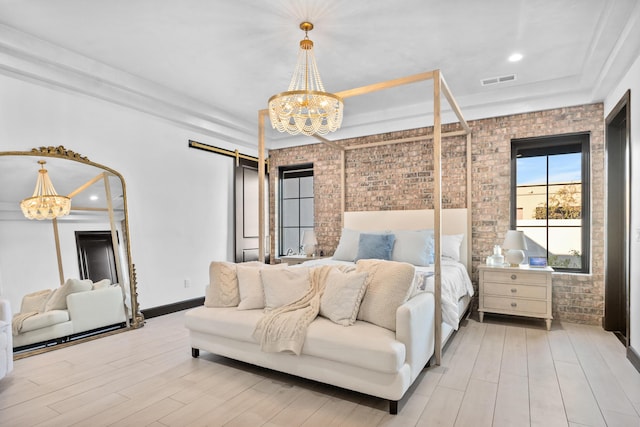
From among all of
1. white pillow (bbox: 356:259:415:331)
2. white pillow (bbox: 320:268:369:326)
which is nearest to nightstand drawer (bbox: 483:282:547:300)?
white pillow (bbox: 356:259:415:331)

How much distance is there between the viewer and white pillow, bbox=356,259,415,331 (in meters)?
2.47

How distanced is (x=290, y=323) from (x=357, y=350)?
551 mm

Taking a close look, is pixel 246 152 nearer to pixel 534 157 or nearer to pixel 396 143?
pixel 396 143

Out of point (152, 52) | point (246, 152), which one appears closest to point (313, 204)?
point (246, 152)

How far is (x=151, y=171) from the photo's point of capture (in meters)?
Answer: 4.53

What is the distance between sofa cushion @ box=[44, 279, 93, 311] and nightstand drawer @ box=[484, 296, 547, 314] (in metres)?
4.42

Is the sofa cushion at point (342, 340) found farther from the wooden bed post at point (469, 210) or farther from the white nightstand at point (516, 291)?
the wooden bed post at point (469, 210)

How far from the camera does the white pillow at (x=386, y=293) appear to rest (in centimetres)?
247

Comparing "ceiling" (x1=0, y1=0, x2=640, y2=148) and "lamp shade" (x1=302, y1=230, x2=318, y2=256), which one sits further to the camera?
"lamp shade" (x1=302, y1=230, x2=318, y2=256)

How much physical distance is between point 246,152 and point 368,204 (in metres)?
2.27

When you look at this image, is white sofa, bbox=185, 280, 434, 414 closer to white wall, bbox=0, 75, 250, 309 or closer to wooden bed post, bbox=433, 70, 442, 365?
wooden bed post, bbox=433, 70, 442, 365

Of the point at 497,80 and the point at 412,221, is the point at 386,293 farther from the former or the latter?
the point at 497,80

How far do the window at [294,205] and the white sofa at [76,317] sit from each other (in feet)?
9.44

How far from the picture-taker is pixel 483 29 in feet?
9.80
